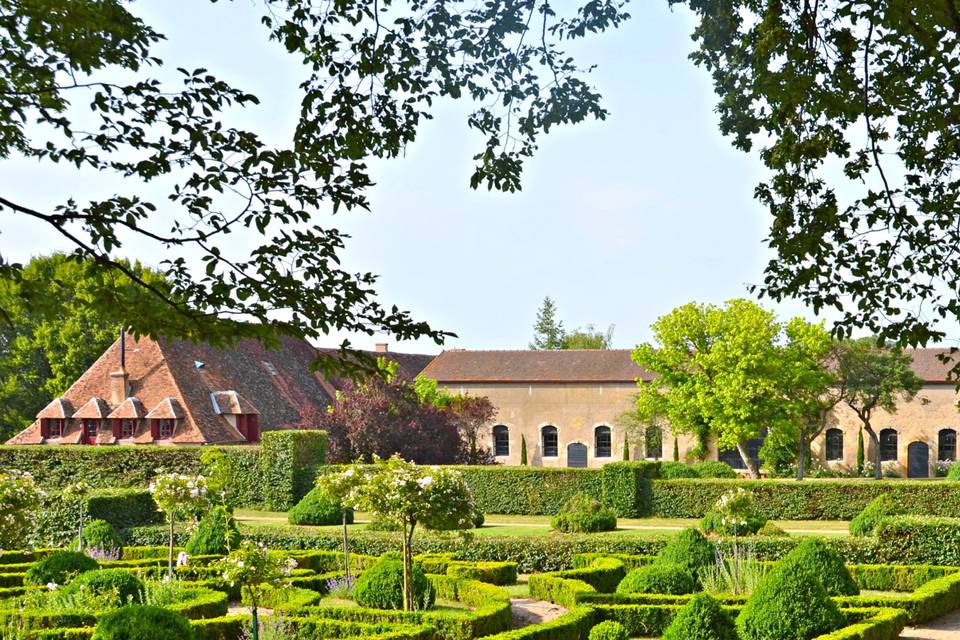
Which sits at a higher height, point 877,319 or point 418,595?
point 877,319

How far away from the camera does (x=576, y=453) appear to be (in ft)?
147

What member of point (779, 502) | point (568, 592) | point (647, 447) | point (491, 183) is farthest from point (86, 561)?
point (647, 447)

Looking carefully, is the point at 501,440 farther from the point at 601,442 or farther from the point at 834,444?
the point at 834,444

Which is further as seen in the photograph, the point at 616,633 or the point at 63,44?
the point at 616,633

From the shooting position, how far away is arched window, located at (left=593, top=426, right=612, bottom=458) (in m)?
44.6

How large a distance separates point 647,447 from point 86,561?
3098 centimetres

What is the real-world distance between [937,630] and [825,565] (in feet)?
4.74

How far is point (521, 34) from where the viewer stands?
8633mm

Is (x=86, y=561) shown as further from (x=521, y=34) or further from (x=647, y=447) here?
(x=647, y=447)

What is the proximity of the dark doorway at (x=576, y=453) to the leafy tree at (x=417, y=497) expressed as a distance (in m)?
30.5

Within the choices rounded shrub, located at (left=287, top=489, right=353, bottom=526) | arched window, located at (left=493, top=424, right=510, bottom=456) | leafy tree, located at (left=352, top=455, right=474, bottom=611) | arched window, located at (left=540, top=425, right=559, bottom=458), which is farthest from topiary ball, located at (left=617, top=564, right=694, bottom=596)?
arched window, located at (left=493, top=424, right=510, bottom=456)

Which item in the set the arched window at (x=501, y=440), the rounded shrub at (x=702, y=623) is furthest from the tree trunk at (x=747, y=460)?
the rounded shrub at (x=702, y=623)

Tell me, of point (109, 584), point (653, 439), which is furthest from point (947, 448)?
point (109, 584)

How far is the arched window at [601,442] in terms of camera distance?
146 ft
